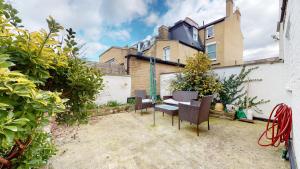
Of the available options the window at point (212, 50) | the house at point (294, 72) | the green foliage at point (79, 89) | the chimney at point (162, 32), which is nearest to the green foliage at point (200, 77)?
the house at point (294, 72)

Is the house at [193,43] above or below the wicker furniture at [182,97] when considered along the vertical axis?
above

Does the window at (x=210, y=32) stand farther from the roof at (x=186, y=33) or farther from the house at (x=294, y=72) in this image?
the house at (x=294, y=72)

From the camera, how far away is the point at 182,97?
19.2ft

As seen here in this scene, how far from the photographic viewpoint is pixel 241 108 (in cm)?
532

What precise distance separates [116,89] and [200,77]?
425cm

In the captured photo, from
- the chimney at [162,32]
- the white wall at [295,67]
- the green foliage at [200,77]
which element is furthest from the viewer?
the chimney at [162,32]

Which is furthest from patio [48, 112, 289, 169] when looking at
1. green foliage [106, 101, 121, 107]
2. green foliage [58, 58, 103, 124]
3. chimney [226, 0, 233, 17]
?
chimney [226, 0, 233, 17]

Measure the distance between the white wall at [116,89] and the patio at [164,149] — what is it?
8.89 ft

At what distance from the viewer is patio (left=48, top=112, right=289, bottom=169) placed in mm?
2416

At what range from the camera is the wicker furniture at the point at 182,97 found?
18.2 ft

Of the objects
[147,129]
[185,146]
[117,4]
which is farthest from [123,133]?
[117,4]

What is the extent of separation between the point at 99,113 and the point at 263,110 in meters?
6.44

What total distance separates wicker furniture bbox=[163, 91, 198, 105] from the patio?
4.92ft

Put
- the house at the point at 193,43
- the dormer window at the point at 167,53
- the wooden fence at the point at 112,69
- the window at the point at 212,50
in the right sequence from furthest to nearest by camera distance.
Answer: the window at the point at 212,50
the dormer window at the point at 167,53
the house at the point at 193,43
the wooden fence at the point at 112,69
